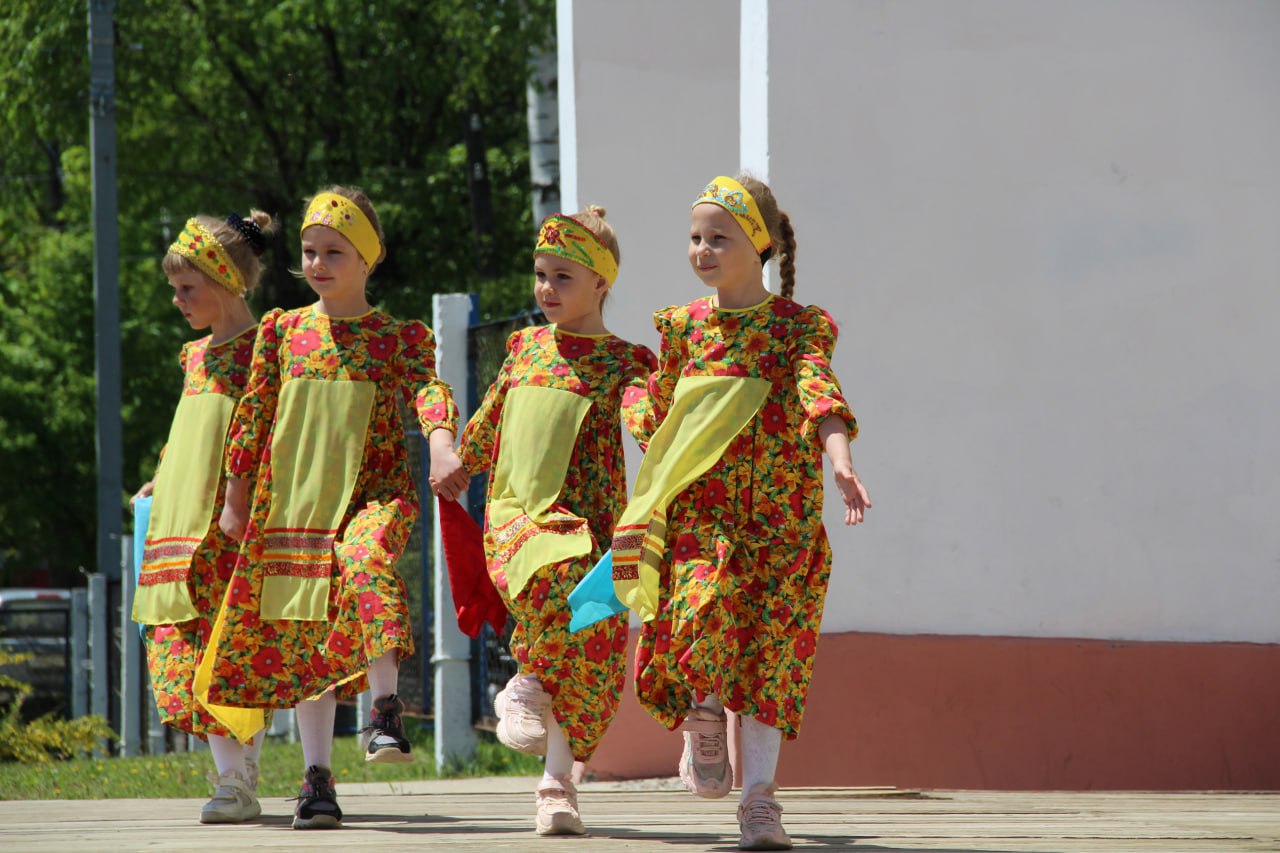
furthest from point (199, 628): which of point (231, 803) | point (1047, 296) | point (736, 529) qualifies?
point (1047, 296)

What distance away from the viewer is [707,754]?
4773mm

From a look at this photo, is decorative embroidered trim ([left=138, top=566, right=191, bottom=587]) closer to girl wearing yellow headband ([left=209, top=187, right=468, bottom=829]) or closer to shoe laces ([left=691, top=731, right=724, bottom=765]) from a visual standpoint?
girl wearing yellow headband ([left=209, top=187, right=468, bottom=829])

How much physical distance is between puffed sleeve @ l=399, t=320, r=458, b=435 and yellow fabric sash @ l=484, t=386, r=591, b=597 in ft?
0.62

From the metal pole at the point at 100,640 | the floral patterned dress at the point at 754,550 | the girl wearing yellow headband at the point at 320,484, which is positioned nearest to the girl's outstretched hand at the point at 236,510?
the girl wearing yellow headband at the point at 320,484

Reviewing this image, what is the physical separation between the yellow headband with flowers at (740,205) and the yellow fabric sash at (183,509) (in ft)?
6.07

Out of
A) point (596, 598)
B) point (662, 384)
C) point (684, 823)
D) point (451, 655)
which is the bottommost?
point (684, 823)

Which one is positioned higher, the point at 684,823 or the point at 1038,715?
the point at 1038,715

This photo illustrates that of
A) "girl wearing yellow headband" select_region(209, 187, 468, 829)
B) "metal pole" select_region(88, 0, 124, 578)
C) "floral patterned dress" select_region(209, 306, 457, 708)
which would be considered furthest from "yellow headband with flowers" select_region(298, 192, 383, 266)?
"metal pole" select_region(88, 0, 124, 578)

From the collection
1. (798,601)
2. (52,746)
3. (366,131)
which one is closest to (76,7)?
(366,131)

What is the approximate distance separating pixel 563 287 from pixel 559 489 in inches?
24.0

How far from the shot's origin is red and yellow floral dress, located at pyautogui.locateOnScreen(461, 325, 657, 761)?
202 inches

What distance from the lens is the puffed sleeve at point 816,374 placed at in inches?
183

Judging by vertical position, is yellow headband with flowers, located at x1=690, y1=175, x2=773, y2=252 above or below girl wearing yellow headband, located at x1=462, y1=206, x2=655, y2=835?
above

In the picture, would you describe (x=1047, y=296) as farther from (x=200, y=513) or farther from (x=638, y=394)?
(x=200, y=513)
